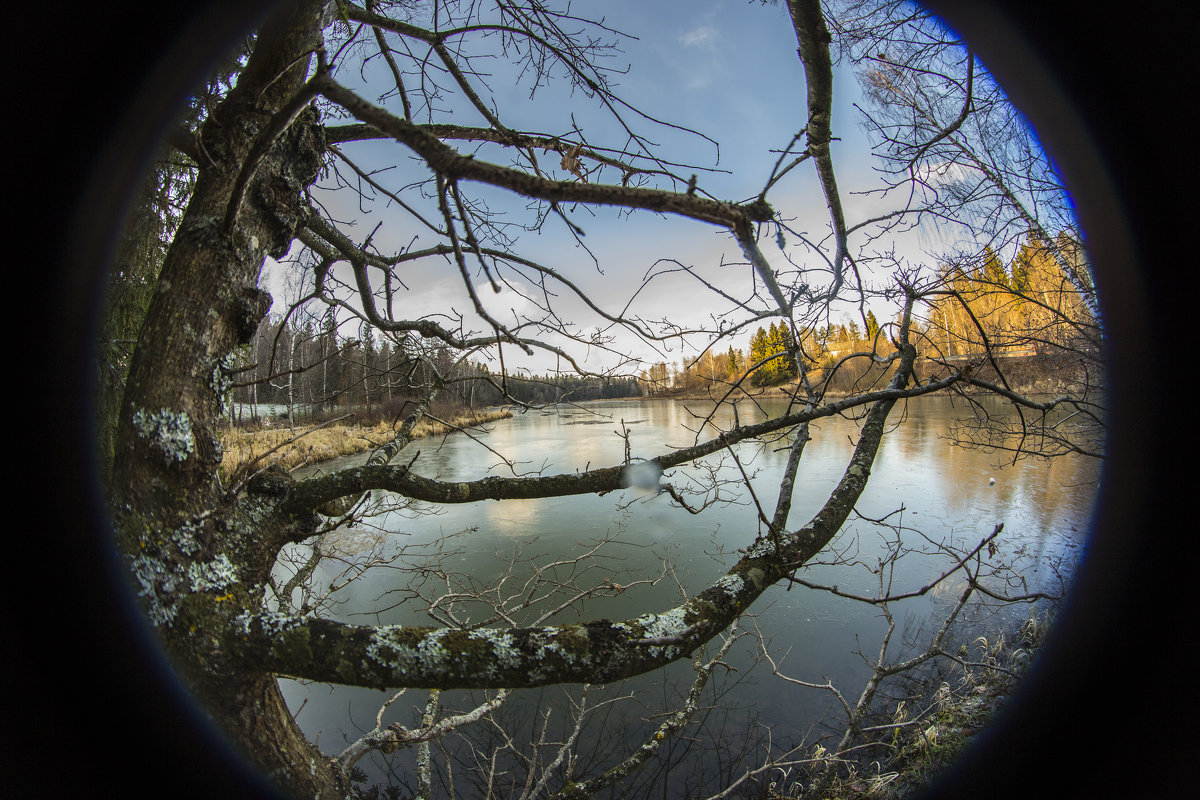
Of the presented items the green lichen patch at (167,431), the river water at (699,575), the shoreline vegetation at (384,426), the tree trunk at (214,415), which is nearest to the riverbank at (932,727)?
the river water at (699,575)

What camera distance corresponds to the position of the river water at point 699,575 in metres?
3.80

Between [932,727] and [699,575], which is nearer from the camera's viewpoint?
[932,727]

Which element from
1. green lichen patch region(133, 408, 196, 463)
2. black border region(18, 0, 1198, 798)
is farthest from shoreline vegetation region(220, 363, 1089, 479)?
black border region(18, 0, 1198, 798)

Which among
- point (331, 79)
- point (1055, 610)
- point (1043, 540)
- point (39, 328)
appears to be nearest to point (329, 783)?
point (39, 328)

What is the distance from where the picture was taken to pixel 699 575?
5.70 metres

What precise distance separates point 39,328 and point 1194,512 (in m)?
3.56

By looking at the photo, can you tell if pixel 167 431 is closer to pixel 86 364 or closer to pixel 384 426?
pixel 86 364

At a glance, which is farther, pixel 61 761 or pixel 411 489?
pixel 411 489

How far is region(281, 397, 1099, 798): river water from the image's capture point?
3803 mm

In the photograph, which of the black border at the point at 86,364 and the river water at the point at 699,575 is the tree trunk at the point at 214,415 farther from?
the river water at the point at 699,575

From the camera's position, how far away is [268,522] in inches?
47.9

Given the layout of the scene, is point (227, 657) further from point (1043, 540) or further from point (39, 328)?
point (1043, 540)

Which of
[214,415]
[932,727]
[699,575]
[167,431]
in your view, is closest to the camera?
[167,431]

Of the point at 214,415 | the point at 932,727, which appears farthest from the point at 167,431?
the point at 932,727
